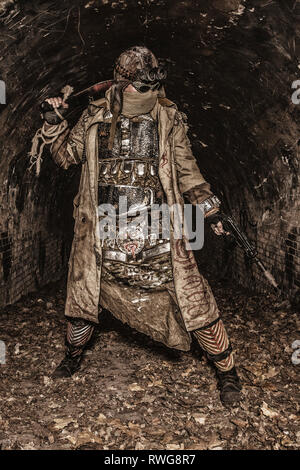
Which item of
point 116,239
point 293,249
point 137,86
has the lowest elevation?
point 293,249

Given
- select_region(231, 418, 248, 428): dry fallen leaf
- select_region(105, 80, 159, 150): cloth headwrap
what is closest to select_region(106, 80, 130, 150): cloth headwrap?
select_region(105, 80, 159, 150): cloth headwrap

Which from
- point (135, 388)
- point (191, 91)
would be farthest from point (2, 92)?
point (135, 388)

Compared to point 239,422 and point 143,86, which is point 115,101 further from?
point 239,422

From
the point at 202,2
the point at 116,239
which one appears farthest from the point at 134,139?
the point at 202,2

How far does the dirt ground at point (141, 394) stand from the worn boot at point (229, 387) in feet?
0.25

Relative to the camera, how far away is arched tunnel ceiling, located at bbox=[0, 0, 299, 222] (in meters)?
4.09

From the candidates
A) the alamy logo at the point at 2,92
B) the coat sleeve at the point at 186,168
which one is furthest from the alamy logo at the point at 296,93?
the alamy logo at the point at 2,92

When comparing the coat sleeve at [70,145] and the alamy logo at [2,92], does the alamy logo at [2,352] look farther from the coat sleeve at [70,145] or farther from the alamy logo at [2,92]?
the alamy logo at [2,92]

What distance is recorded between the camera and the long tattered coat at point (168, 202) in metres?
3.55

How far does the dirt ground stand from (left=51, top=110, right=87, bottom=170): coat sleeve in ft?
7.00

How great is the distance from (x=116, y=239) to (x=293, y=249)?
138 inches

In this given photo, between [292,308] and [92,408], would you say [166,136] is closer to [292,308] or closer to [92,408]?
[92,408]
